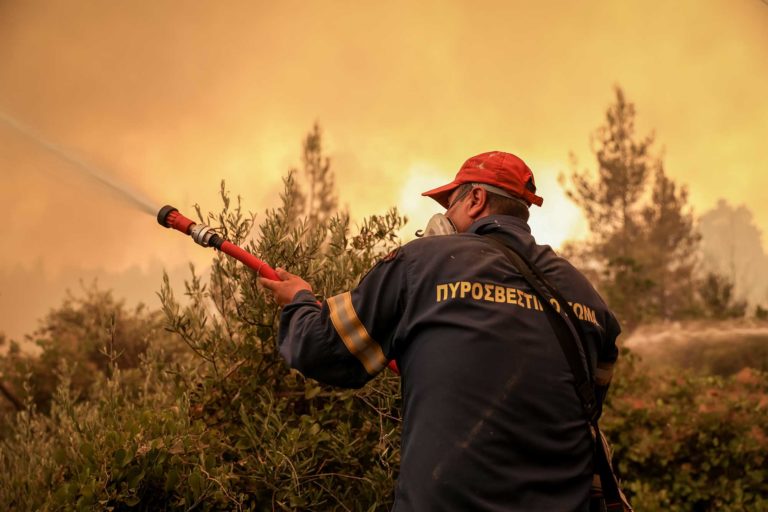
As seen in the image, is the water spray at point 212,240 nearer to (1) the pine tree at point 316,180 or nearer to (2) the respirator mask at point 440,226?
(2) the respirator mask at point 440,226

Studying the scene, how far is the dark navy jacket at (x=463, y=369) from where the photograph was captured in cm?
248

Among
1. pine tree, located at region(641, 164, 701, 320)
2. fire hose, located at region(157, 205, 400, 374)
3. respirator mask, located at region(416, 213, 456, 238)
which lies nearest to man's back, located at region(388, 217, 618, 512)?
respirator mask, located at region(416, 213, 456, 238)

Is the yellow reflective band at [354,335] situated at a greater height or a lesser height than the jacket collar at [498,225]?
lesser

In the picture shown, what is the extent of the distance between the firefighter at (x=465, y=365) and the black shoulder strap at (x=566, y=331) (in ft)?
0.10

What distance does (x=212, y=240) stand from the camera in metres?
3.58

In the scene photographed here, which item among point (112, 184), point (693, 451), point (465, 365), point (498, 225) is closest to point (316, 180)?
point (693, 451)

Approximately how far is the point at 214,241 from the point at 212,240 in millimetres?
14

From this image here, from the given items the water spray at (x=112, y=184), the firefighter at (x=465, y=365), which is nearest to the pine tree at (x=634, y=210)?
the water spray at (x=112, y=184)

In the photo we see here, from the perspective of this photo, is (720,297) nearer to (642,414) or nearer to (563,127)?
(563,127)

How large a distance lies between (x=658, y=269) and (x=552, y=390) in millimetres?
17064

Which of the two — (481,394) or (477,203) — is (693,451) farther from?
(481,394)

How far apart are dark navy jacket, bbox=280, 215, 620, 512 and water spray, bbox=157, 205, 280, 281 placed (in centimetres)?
65

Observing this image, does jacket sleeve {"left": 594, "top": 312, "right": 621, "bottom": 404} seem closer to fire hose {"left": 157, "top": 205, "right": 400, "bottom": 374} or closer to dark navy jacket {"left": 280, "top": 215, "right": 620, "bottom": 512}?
dark navy jacket {"left": 280, "top": 215, "right": 620, "bottom": 512}

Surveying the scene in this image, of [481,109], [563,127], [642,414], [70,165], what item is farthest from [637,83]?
[70,165]
